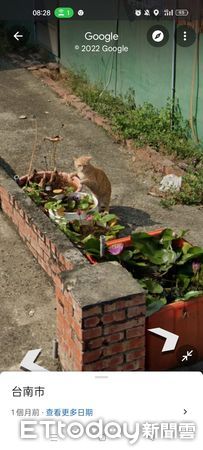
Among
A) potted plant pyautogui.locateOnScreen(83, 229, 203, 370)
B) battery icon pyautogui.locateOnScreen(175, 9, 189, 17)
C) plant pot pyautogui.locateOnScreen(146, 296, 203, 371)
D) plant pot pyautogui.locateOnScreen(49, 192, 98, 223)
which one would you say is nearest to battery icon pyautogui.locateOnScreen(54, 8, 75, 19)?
battery icon pyautogui.locateOnScreen(175, 9, 189, 17)

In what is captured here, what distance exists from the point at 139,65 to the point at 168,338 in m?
6.26

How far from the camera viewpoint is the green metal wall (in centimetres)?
909

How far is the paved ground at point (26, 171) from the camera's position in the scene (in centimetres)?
556

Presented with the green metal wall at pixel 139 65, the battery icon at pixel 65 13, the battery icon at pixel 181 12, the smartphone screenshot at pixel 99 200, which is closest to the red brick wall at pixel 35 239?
the smartphone screenshot at pixel 99 200

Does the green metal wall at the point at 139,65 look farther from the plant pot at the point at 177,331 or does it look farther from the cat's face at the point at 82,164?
the plant pot at the point at 177,331

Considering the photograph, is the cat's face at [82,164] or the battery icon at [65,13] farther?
the battery icon at [65,13]

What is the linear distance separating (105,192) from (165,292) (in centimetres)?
225

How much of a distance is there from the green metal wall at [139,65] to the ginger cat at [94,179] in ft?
7.53

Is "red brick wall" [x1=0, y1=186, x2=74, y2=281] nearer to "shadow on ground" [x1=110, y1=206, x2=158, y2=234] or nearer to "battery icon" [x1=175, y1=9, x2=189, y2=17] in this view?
"shadow on ground" [x1=110, y1=206, x2=158, y2=234]

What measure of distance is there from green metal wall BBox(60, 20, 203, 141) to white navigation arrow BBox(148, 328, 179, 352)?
466 cm

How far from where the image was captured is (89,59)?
38.2 feet

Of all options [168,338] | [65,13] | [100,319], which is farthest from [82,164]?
[65,13]

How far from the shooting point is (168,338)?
4855 millimetres

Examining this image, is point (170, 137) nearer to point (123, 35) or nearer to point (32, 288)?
point (123, 35)
